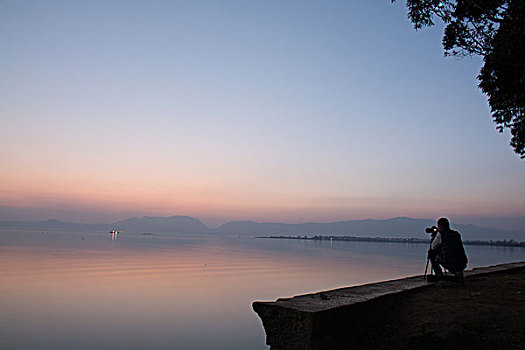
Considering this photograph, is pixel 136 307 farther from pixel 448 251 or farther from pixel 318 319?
pixel 318 319

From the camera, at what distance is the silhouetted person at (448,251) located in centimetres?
727

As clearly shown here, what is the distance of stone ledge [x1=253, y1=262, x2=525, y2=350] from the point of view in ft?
13.1

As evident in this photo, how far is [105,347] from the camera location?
7.91 m

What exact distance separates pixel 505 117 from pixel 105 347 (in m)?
10.9

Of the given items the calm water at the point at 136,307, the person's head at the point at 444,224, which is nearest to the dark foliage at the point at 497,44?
the person's head at the point at 444,224

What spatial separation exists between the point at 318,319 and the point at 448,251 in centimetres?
446

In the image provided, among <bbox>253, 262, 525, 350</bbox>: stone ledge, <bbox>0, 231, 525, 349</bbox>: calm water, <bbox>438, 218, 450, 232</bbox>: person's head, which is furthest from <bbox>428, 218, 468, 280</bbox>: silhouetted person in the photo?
<bbox>0, 231, 525, 349</bbox>: calm water

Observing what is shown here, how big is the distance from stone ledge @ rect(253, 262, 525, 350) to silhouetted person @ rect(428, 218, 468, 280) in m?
3.01

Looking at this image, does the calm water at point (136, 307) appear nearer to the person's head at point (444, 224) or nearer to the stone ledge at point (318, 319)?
the stone ledge at point (318, 319)

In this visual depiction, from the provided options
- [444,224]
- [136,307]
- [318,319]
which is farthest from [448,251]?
[136,307]

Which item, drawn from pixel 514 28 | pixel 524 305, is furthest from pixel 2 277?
pixel 514 28

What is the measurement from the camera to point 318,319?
3.98m

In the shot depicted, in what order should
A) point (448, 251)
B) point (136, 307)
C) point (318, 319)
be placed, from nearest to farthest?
1. point (318, 319)
2. point (448, 251)
3. point (136, 307)

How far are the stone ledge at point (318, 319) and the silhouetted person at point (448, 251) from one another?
9.87ft
